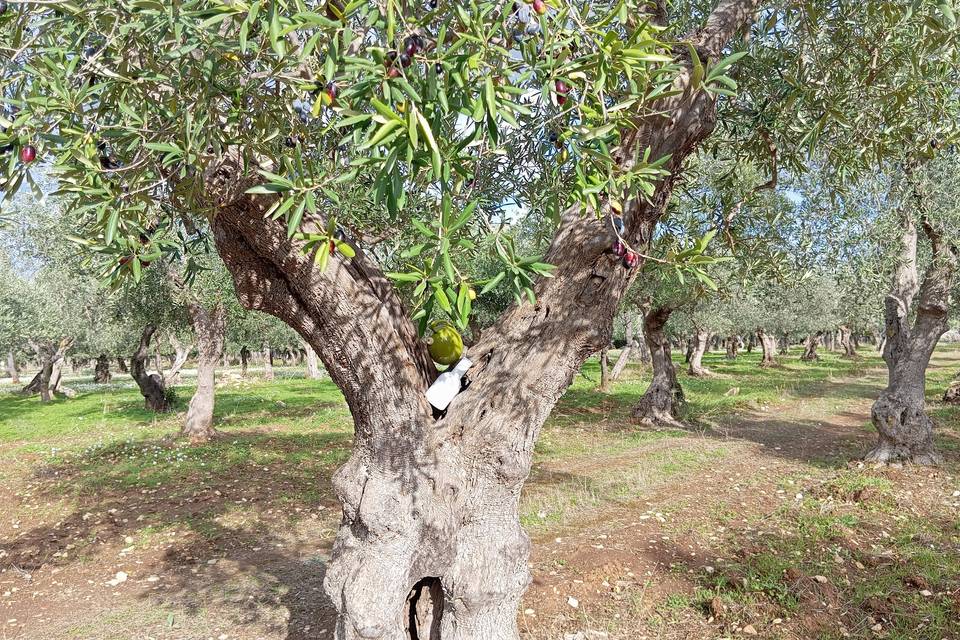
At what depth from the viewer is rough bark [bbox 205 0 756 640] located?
3836mm

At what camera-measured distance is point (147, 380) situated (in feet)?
78.6

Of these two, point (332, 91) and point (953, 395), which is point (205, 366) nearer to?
point (332, 91)

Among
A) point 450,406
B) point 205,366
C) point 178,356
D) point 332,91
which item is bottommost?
point 178,356

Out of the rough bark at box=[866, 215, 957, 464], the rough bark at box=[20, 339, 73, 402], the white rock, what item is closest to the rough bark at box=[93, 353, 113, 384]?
the rough bark at box=[20, 339, 73, 402]

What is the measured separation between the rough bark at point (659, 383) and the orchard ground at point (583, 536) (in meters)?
1.35

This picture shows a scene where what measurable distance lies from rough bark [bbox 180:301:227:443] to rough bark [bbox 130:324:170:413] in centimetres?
686

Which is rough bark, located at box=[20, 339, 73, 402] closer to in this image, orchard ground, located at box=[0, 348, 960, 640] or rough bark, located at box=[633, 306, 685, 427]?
orchard ground, located at box=[0, 348, 960, 640]

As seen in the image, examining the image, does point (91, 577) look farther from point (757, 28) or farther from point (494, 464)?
point (757, 28)

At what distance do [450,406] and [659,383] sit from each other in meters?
15.3

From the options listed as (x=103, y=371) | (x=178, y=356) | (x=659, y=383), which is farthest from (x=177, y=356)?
(x=659, y=383)

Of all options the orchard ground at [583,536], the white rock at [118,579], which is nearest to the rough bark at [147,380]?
the orchard ground at [583,536]

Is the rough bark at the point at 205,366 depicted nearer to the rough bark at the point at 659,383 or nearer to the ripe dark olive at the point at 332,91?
the rough bark at the point at 659,383

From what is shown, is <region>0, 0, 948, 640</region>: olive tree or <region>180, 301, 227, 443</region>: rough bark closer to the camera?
<region>0, 0, 948, 640</region>: olive tree

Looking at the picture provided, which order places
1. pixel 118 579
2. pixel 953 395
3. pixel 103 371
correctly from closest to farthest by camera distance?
pixel 118 579
pixel 953 395
pixel 103 371
